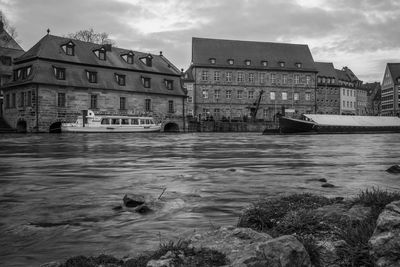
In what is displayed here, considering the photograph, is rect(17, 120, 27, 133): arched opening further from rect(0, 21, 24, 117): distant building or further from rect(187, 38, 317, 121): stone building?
rect(187, 38, 317, 121): stone building

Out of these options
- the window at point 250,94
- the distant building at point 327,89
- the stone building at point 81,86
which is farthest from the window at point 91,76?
the distant building at point 327,89

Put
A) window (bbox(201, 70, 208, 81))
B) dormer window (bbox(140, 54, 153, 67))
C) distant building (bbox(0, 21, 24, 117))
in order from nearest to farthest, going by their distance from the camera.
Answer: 1. distant building (bbox(0, 21, 24, 117))
2. dormer window (bbox(140, 54, 153, 67))
3. window (bbox(201, 70, 208, 81))

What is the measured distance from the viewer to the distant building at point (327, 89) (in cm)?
9988

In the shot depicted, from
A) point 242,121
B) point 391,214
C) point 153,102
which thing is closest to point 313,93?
point 242,121

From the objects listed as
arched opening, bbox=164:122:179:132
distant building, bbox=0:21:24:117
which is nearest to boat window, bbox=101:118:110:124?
arched opening, bbox=164:122:179:132

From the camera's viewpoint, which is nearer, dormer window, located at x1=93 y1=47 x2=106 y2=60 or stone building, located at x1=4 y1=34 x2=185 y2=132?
stone building, located at x1=4 y1=34 x2=185 y2=132

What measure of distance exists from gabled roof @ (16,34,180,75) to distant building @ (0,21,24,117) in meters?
8.84

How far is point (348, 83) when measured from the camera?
10788 cm

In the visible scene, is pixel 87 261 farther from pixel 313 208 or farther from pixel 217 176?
pixel 217 176

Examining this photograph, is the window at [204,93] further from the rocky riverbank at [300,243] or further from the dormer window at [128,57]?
the rocky riverbank at [300,243]

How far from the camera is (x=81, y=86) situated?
52.3 metres

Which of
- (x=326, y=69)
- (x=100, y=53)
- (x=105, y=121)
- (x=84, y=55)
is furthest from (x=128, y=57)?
(x=326, y=69)

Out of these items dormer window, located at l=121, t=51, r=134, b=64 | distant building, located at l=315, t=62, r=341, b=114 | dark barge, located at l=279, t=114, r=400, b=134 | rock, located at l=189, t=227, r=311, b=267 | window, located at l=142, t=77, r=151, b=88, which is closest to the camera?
rock, located at l=189, t=227, r=311, b=267

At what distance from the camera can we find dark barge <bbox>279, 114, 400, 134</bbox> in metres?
47.8
